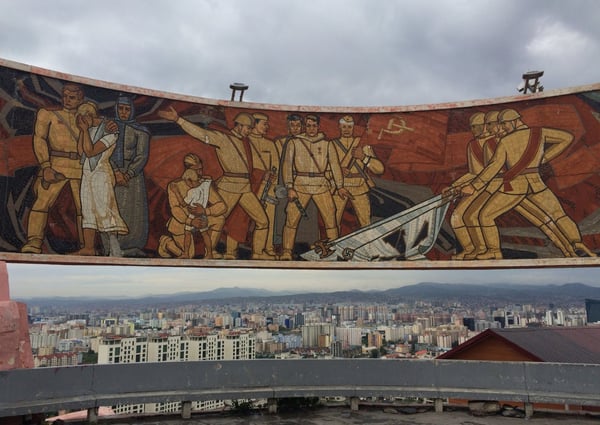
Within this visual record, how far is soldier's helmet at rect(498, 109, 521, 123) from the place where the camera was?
542 inches

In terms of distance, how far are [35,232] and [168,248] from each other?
3.46m

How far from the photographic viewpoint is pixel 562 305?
61844mm

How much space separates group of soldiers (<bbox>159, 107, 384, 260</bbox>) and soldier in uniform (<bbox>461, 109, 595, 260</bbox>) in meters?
3.41

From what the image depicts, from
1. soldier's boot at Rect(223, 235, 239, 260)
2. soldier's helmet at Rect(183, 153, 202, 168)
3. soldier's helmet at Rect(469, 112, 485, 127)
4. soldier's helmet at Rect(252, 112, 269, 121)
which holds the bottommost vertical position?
soldier's boot at Rect(223, 235, 239, 260)

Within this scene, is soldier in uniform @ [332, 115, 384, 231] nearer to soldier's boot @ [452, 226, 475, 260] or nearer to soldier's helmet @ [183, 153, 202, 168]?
soldier's boot @ [452, 226, 475, 260]

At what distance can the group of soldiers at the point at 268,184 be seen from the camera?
13812 mm

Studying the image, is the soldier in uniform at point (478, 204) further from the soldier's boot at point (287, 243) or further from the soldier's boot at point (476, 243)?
the soldier's boot at point (287, 243)

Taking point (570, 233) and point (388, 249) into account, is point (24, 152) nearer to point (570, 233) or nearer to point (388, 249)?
point (388, 249)

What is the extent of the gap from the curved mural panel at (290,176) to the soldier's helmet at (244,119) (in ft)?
0.15

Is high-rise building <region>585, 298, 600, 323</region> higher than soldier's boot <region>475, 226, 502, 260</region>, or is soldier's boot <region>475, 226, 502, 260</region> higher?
soldier's boot <region>475, 226, 502, 260</region>

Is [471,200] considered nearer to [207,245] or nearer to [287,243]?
[287,243]

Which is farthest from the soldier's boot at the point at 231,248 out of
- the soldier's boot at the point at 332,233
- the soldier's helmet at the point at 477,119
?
the soldier's helmet at the point at 477,119

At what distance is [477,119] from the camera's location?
1405 centimetres

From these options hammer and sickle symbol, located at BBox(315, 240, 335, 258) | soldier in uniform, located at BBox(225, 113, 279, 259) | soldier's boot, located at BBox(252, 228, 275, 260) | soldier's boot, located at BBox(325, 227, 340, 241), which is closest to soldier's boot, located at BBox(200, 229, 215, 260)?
soldier in uniform, located at BBox(225, 113, 279, 259)
